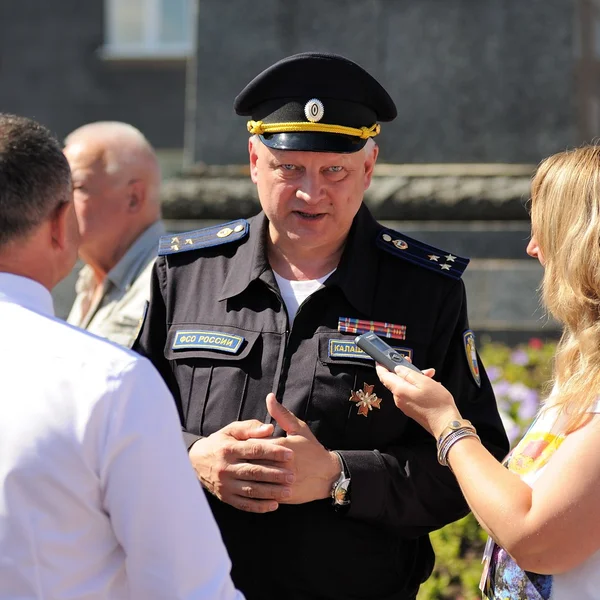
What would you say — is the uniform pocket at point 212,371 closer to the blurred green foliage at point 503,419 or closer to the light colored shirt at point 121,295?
the light colored shirt at point 121,295

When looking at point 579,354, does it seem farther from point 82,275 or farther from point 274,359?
point 82,275

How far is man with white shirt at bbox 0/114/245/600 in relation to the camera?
171 centimetres

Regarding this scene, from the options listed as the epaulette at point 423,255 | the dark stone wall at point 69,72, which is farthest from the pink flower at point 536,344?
the dark stone wall at point 69,72

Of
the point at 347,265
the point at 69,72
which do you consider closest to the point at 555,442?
the point at 347,265

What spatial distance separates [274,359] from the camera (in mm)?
2686

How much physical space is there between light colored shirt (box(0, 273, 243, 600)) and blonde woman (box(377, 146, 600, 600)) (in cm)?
65

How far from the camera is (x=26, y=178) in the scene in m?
1.88

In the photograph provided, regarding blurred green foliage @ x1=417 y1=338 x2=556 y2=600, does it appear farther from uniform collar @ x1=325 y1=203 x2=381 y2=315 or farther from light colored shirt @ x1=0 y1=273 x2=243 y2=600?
light colored shirt @ x1=0 y1=273 x2=243 y2=600

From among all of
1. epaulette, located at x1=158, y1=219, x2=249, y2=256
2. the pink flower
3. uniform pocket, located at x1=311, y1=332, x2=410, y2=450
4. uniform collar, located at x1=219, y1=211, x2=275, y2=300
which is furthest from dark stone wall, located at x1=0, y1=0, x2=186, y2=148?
uniform pocket, located at x1=311, y1=332, x2=410, y2=450

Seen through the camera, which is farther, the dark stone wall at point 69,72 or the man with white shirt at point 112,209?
the dark stone wall at point 69,72

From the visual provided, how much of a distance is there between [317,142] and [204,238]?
1.39 feet

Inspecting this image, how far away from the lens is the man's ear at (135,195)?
411cm

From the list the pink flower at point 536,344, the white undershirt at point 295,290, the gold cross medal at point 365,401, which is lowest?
the pink flower at point 536,344

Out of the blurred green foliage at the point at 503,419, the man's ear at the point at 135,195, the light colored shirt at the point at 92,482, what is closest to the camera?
the light colored shirt at the point at 92,482
